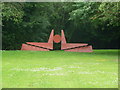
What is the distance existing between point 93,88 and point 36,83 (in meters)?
2.13

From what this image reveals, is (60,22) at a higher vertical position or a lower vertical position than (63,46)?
higher

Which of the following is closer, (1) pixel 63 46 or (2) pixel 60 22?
(1) pixel 63 46

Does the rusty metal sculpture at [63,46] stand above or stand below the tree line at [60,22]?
below

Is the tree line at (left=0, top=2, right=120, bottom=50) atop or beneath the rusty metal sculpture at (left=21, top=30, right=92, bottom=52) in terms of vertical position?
atop

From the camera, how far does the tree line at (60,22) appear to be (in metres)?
24.2

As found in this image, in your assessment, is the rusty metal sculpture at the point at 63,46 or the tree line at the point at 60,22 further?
the rusty metal sculpture at the point at 63,46

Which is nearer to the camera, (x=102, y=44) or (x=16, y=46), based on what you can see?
(x=16, y=46)

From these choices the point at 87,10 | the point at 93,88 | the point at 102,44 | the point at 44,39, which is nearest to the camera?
the point at 93,88

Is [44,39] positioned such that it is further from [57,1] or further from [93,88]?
[93,88]

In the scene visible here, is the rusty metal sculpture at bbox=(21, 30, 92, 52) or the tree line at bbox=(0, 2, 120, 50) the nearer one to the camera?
the tree line at bbox=(0, 2, 120, 50)

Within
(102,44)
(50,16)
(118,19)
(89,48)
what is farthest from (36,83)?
(102,44)

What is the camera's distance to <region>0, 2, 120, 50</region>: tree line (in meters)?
24.2

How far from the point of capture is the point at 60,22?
45.1 metres

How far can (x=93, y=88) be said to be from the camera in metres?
8.60
